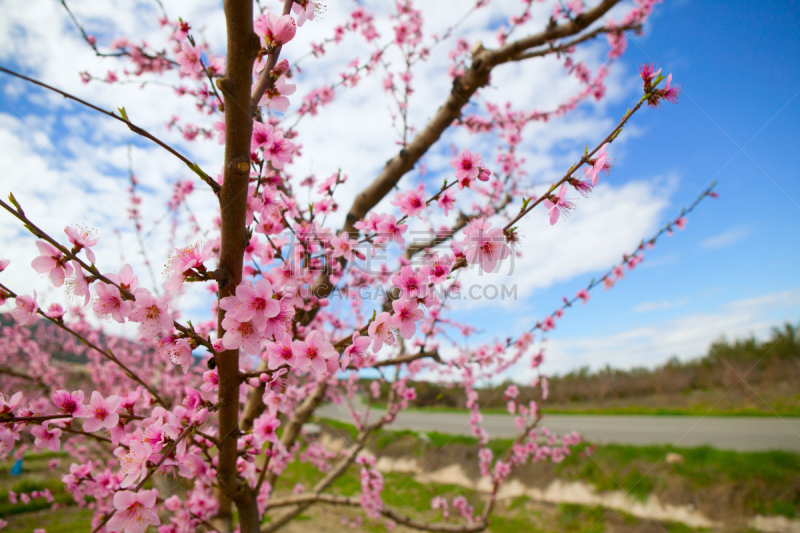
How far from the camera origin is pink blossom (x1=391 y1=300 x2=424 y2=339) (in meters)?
1.26

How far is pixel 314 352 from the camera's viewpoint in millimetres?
1255

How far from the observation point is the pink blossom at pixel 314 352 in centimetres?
120

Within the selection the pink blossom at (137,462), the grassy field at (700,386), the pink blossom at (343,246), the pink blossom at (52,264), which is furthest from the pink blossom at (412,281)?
the grassy field at (700,386)

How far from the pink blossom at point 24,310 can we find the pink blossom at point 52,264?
11.0 inches

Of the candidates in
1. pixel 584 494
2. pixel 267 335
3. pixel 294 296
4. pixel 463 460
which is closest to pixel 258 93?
pixel 294 296

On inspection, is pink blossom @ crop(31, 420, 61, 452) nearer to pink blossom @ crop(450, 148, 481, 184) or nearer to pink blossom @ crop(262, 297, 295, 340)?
pink blossom @ crop(262, 297, 295, 340)

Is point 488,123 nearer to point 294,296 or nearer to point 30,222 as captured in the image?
point 294,296

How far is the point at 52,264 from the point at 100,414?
563mm

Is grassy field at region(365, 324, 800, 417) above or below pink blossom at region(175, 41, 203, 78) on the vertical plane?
below

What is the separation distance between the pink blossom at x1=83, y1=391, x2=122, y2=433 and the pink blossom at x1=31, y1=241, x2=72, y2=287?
431 millimetres

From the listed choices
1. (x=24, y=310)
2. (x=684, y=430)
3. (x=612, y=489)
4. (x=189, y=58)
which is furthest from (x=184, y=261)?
(x=684, y=430)

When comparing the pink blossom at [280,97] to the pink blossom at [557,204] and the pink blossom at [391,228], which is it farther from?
the pink blossom at [557,204]

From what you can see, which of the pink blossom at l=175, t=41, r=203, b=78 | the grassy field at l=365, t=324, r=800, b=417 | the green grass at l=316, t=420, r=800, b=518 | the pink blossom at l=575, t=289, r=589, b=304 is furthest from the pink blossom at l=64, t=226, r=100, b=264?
the grassy field at l=365, t=324, r=800, b=417

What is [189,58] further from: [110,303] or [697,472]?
[697,472]
